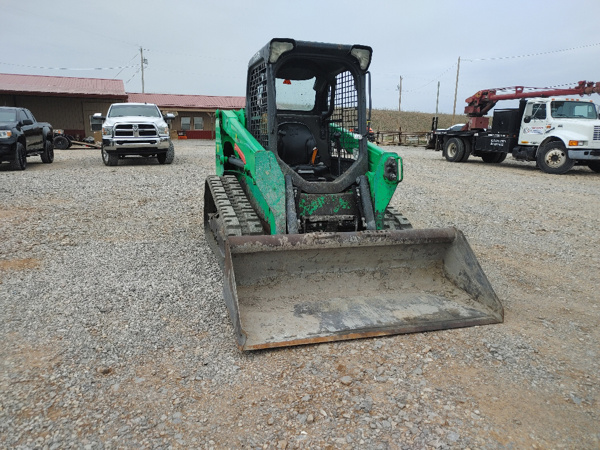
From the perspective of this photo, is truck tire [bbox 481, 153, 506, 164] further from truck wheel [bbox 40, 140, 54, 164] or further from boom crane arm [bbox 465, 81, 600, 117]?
truck wheel [bbox 40, 140, 54, 164]

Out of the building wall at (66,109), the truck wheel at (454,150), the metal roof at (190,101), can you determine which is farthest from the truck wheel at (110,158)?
→ the metal roof at (190,101)

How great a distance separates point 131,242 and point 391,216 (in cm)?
337

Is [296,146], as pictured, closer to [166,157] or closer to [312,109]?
[312,109]

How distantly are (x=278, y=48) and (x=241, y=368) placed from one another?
9.98ft

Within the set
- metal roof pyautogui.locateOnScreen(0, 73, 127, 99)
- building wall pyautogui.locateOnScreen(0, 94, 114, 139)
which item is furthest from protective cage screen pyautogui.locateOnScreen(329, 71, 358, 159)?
building wall pyautogui.locateOnScreen(0, 94, 114, 139)

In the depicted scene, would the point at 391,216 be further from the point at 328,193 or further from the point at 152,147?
the point at 152,147

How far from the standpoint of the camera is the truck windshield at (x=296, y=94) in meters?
5.24

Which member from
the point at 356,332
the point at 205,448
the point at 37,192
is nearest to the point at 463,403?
the point at 356,332

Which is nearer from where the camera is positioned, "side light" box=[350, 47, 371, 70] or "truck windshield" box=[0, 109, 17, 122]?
"side light" box=[350, 47, 371, 70]

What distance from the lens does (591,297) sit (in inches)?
170

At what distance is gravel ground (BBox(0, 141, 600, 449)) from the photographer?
241 cm

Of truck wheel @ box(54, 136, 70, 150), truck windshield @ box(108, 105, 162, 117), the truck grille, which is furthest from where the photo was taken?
truck wheel @ box(54, 136, 70, 150)

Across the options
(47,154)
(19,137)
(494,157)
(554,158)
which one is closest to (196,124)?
(47,154)

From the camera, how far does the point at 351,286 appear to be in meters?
3.98
